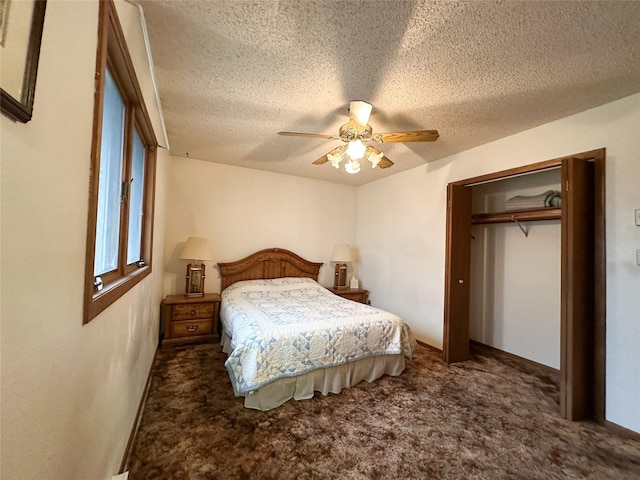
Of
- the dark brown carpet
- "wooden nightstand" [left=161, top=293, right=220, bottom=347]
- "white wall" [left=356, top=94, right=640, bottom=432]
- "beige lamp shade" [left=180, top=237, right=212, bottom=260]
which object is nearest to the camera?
the dark brown carpet

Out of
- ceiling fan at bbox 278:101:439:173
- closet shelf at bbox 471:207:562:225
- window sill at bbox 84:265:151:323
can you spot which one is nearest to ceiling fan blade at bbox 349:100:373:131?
ceiling fan at bbox 278:101:439:173

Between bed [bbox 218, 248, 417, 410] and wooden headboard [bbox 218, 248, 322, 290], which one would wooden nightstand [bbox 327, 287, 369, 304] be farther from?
bed [bbox 218, 248, 417, 410]

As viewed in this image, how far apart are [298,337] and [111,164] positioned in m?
1.64

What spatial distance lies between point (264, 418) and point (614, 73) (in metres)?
3.28

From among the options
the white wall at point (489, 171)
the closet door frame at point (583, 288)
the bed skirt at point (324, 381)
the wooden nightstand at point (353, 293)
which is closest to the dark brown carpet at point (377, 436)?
the bed skirt at point (324, 381)

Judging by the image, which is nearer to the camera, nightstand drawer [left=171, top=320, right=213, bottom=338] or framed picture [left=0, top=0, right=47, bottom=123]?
framed picture [left=0, top=0, right=47, bottom=123]

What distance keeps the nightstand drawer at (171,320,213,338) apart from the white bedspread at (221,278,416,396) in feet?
1.31

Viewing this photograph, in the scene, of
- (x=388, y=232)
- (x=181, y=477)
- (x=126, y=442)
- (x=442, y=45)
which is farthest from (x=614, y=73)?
(x=126, y=442)

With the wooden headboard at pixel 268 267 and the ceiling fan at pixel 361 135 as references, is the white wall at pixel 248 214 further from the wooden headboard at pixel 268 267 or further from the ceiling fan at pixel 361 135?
the ceiling fan at pixel 361 135

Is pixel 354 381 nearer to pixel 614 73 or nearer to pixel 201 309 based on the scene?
pixel 201 309

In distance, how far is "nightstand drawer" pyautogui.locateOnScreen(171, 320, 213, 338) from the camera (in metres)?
3.16

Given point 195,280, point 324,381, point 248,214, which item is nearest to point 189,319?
point 195,280

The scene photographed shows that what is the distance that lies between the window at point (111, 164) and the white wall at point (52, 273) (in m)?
0.05

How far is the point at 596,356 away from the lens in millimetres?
2016
